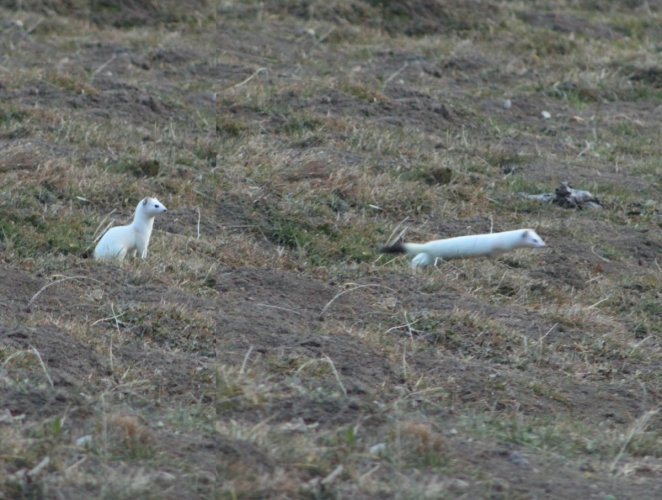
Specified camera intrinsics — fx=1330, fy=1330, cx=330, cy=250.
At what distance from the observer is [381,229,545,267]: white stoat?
749 centimetres

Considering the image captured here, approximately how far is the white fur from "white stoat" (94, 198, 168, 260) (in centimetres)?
144

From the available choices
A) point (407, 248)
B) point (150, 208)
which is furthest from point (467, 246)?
point (150, 208)

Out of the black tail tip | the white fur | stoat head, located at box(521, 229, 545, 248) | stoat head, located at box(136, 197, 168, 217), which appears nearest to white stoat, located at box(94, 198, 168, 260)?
stoat head, located at box(136, 197, 168, 217)

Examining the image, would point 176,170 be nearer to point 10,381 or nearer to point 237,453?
point 10,381

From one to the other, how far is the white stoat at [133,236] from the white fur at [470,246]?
4.73ft

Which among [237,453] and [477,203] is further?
[477,203]

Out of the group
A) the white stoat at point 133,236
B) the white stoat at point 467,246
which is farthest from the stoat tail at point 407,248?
the white stoat at point 133,236

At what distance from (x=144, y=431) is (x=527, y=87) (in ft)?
27.5

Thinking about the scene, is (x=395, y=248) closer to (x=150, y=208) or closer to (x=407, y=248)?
(x=407, y=248)

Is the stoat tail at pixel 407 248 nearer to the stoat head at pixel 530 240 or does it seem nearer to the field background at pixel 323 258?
the field background at pixel 323 258

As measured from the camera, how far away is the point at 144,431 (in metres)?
4.47

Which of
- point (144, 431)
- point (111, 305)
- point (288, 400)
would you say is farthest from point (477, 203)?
point (144, 431)

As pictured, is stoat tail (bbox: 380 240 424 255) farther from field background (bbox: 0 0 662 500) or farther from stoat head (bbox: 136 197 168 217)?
stoat head (bbox: 136 197 168 217)

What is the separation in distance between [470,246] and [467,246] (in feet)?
0.06
